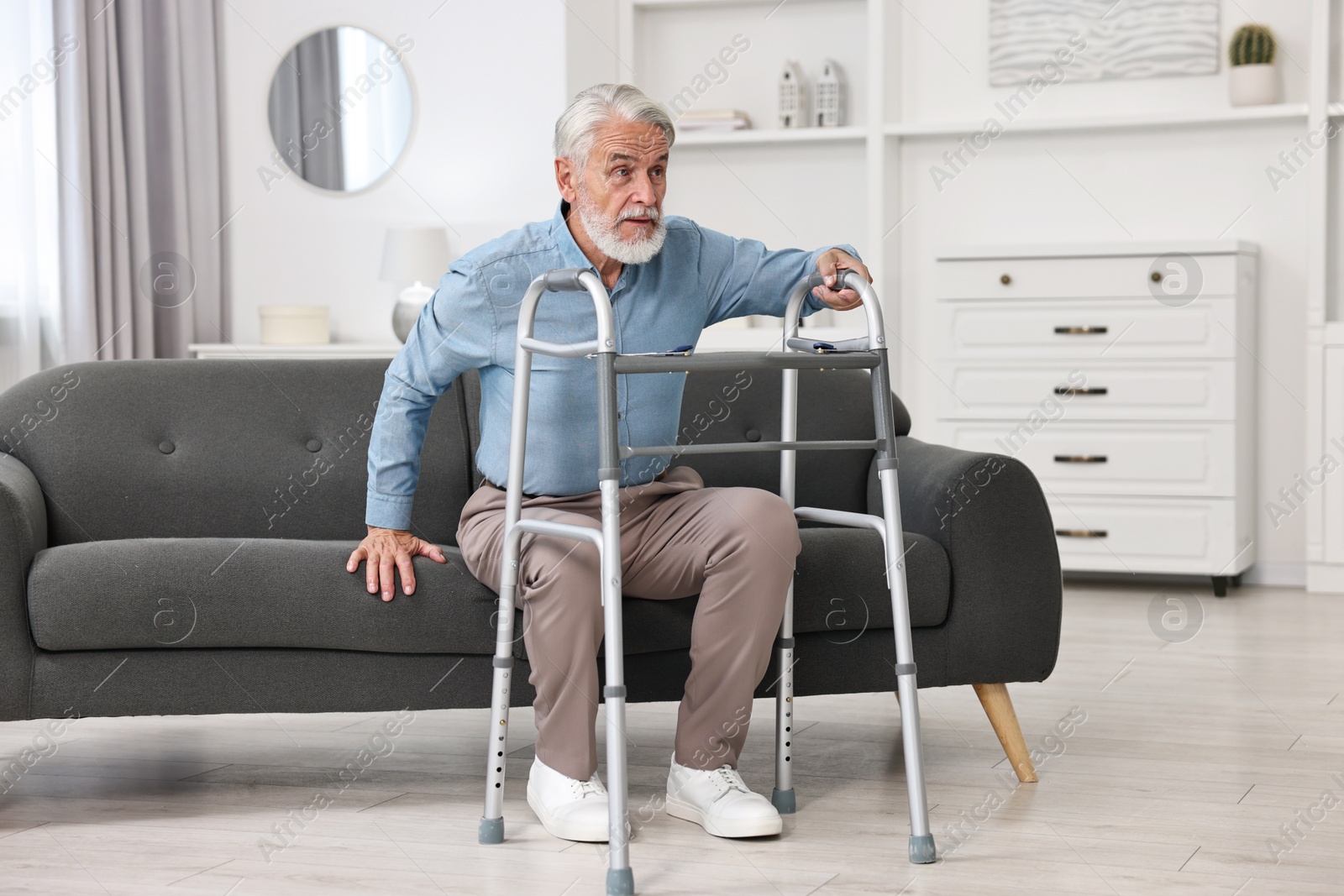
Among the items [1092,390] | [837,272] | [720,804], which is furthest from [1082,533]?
[720,804]

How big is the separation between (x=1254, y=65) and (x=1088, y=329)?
3.25ft

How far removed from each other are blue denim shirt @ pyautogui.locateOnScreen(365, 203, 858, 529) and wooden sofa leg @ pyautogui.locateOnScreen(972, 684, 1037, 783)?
0.66m

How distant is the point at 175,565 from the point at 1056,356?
2.99 metres

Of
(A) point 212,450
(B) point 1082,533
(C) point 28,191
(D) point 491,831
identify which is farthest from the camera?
(B) point 1082,533

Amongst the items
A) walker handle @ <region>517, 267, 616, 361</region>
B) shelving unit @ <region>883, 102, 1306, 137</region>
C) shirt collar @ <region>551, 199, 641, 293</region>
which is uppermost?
shelving unit @ <region>883, 102, 1306, 137</region>

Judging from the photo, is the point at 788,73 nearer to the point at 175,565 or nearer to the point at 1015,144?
the point at 1015,144

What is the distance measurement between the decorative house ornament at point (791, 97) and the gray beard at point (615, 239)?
117 inches

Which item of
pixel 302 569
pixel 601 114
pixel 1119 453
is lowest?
pixel 1119 453

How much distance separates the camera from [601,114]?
2.06 meters

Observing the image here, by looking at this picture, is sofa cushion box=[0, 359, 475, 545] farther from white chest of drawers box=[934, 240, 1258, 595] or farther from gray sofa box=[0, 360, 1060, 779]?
white chest of drawers box=[934, 240, 1258, 595]

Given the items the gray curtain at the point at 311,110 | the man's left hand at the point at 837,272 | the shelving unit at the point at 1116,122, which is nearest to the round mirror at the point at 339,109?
the gray curtain at the point at 311,110

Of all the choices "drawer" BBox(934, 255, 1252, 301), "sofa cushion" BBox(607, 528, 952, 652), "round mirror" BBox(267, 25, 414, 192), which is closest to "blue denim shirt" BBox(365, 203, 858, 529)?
"sofa cushion" BBox(607, 528, 952, 652)

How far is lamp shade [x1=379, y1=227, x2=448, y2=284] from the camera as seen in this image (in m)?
4.79

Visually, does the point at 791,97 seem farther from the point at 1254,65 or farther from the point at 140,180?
the point at 140,180
